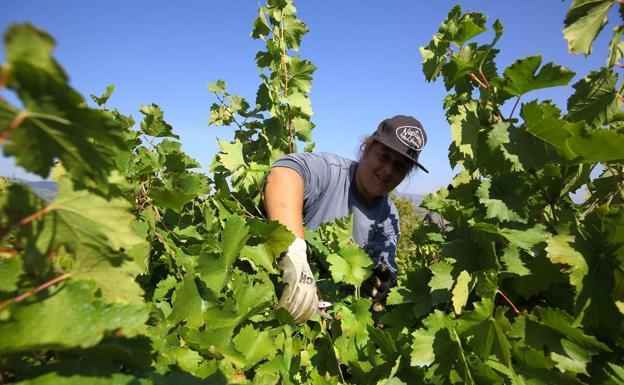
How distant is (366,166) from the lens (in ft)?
9.91

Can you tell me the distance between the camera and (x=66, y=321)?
22.4 inches

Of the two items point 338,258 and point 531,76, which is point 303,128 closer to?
point 338,258

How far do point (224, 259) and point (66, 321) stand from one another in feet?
2.84

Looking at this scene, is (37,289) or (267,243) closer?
(37,289)

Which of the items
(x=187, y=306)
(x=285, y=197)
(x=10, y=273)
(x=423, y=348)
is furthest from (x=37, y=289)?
(x=285, y=197)

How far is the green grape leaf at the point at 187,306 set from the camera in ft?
4.13

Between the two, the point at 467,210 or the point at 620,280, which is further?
the point at 467,210

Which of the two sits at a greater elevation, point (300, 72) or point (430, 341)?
point (300, 72)

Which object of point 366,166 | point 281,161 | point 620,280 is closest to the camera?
point 620,280

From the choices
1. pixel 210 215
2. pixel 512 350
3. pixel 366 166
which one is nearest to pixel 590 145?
pixel 512 350

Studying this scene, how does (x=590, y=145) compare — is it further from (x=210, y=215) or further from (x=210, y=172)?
(x=210, y=172)

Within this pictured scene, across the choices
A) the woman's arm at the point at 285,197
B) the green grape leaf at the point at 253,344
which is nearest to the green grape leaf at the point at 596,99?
the green grape leaf at the point at 253,344

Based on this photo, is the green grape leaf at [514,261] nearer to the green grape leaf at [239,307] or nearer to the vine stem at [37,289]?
the green grape leaf at [239,307]

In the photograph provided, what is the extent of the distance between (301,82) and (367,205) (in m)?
1.10
